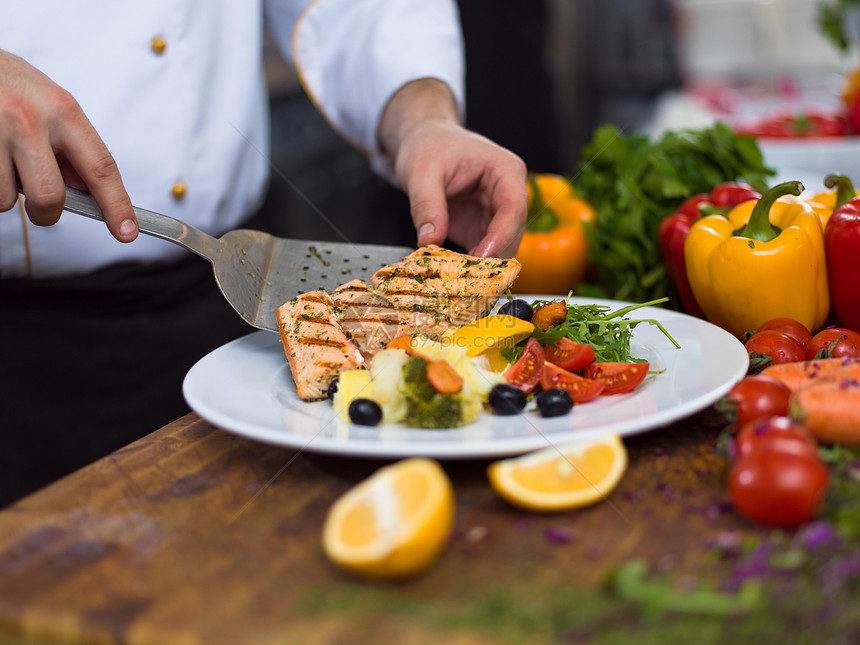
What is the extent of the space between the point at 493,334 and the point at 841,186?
41.0 inches

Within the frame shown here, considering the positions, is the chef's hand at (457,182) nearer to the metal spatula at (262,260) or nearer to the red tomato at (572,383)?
the metal spatula at (262,260)

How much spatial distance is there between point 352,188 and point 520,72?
2.60 m

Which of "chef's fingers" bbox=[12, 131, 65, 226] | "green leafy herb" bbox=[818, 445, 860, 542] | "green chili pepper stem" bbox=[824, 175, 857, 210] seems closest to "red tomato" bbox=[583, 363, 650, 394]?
"green leafy herb" bbox=[818, 445, 860, 542]

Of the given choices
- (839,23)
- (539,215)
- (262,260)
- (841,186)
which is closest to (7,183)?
(262,260)

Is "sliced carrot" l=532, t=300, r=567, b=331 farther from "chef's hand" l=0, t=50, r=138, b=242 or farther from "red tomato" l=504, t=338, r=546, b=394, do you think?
"chef's hand" l=0, t=50, r=138, b=242

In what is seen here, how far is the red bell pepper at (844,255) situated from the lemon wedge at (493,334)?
81 cm

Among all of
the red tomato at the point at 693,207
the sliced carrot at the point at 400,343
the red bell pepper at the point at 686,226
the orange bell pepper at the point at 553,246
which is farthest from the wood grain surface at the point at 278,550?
the orange bell pepper at the point at 553,246

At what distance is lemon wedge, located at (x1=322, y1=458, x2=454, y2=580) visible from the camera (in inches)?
36.5

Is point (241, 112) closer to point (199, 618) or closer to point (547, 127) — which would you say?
point (199, 618)

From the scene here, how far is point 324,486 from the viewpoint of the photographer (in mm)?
1240

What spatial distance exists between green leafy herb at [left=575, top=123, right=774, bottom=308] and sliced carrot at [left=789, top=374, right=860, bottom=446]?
43.2 inches

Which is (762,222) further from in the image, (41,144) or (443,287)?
(41,144)

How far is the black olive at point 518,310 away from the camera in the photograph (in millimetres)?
1758

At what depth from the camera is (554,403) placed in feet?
4.43
